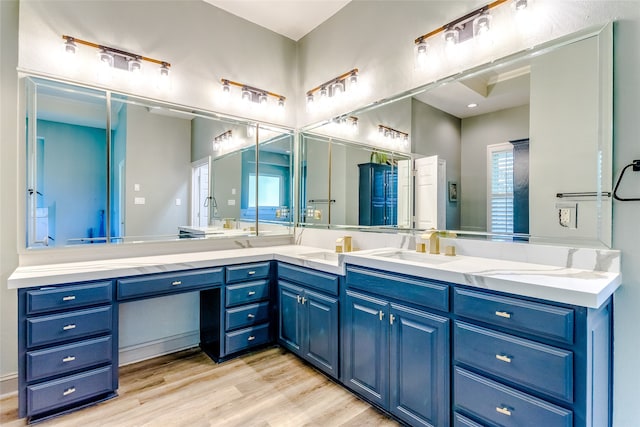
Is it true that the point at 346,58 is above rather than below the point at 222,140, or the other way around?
above

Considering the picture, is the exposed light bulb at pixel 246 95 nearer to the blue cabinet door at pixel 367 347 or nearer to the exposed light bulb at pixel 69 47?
the exposed light bulb at pixel 69 47

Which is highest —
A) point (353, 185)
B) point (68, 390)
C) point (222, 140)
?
point (222, 140)

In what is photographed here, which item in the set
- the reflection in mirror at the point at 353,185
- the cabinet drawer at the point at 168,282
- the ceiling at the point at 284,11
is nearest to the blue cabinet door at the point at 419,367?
the reflection in mirror at the point at 353,185

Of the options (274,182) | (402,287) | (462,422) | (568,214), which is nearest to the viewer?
(462,422)

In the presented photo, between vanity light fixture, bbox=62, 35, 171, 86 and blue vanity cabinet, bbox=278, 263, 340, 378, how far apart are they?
1.94 metres

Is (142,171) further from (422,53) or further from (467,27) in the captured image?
(467,27)

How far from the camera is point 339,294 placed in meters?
2.10

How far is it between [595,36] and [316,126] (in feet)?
7.06

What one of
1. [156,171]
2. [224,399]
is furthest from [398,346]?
[156,171]

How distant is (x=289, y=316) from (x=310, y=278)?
1.52ft

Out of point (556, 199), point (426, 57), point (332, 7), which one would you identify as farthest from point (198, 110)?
point (556, 199)

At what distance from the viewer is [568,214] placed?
1.58m

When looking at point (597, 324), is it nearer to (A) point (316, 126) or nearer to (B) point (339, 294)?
(B) point (339, 294)

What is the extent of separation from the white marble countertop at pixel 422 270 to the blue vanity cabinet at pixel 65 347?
Result: 0.11 m
